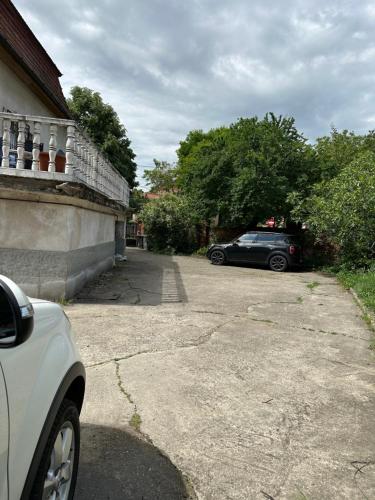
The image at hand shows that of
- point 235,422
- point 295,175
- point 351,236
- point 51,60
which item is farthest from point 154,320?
point 295,175

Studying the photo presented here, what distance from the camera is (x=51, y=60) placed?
12453 millimetres

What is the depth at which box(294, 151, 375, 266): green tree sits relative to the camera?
37.2ft

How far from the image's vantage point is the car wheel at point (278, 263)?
44.6 feet

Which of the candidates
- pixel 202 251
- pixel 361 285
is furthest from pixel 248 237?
pixel 361 285

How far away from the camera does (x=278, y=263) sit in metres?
13.7

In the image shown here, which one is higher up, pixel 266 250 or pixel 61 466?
pixel 266 250

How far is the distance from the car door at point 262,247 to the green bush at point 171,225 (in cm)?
626

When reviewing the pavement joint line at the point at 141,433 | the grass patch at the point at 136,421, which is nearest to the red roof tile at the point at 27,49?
the pavement joint line at the point at 141,433

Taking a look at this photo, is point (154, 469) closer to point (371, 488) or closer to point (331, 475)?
point (331, 475)

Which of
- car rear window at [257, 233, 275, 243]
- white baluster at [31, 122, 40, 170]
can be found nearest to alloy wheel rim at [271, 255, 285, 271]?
car rear window at [257, 233, 275, 243]

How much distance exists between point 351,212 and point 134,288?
7522 millimetres

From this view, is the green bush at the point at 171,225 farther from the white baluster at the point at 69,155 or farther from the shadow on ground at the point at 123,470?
the shadow on ground at the point at 123,470

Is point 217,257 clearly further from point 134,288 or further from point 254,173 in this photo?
point 134,288

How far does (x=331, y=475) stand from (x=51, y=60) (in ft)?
46.3
